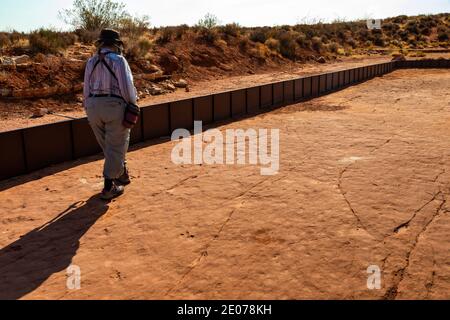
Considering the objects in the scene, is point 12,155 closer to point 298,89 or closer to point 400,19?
point 298,89

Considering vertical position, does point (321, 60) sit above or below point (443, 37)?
below

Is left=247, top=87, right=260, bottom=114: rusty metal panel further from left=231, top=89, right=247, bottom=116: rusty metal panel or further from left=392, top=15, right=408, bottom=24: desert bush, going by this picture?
left=392, top=15, right=408, bottom=24: desert bush

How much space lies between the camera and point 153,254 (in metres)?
3.53

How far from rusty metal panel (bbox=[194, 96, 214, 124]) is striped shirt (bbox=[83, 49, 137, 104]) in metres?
3.96

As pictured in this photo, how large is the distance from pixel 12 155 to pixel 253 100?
593cm

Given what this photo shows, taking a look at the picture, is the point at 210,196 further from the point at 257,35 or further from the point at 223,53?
Result: the point at 257,35

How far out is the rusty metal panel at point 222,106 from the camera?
8.99 meters

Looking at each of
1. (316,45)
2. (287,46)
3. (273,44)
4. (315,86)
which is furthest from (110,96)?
(316,45)

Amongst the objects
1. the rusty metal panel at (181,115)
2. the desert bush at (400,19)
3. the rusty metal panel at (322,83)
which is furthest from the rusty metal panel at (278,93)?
the desert bush at (400,19)

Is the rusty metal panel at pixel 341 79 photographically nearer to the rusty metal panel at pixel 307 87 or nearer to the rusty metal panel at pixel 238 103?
the rusty metal panel at pixel 307 87

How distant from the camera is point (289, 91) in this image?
1148 cm

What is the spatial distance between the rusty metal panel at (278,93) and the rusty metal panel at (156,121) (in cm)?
391
